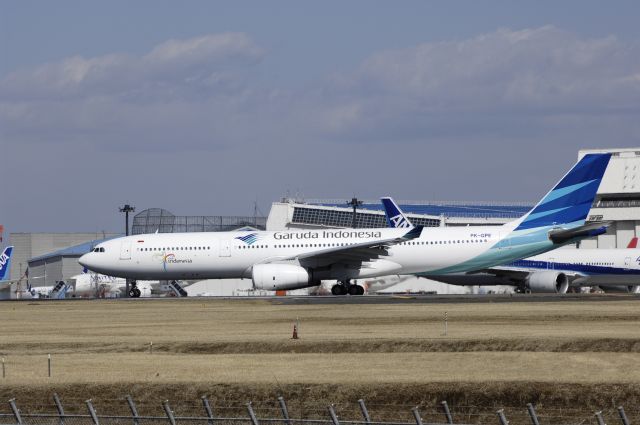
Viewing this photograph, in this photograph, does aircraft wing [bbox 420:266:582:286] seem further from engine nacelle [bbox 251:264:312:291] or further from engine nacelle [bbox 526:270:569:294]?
engine nacelle [bbox 251:264:312:291]

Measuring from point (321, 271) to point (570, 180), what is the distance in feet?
49.8

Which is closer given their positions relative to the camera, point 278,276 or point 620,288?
point 278,276

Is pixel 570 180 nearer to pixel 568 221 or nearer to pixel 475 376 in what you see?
pixel 568 221

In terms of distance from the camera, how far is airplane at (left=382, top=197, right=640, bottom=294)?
2805 inches

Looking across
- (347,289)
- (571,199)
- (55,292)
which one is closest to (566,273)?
(571,199)

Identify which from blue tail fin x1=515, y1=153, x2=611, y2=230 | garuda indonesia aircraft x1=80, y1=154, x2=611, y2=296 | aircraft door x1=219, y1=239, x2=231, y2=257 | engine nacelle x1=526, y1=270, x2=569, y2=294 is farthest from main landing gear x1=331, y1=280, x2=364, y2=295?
engine nacelle x1=526, y1=270, x2=569, y2=294

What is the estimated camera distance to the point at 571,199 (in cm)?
6281

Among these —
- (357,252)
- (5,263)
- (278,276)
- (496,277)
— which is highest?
(357,252)

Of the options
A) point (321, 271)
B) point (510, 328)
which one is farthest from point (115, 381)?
point (321, 271)

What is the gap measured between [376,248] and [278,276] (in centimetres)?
561

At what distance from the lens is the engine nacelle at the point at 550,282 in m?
70.9

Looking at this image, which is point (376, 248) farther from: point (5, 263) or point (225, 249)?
point (5, 263)

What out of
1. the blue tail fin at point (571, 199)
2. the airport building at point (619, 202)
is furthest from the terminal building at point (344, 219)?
the blue tail fin at point (571, 199)

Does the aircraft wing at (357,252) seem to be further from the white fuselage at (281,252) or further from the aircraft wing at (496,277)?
the aircraft wing at (496,277)
